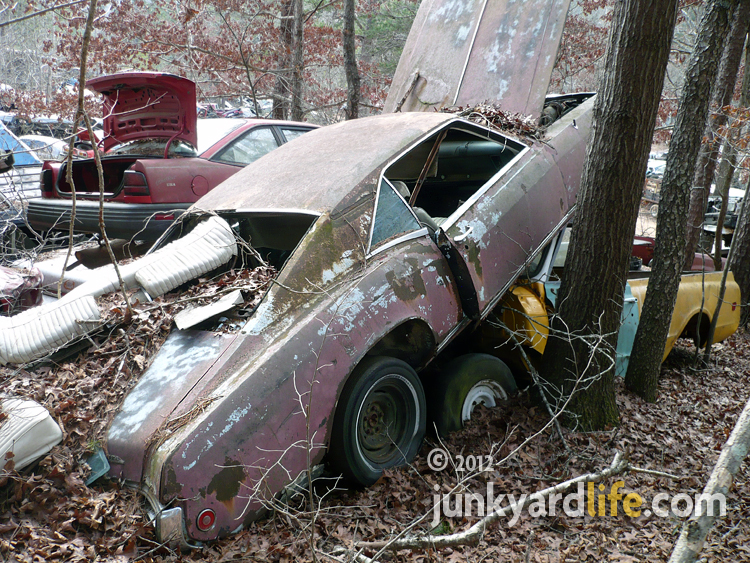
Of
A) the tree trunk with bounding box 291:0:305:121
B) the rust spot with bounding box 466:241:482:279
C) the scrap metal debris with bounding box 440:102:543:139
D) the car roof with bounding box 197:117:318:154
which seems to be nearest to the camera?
the rust spot with bounding box 466:241:482:279

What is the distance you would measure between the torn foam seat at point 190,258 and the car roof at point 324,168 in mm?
288

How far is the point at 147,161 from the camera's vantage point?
5.61 meters

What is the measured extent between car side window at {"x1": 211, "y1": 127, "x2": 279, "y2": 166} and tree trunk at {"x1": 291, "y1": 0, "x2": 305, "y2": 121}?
153 inches

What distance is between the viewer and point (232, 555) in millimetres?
2504

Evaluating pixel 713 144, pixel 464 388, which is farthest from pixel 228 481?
pixel 713 144

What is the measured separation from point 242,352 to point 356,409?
2.36 feet

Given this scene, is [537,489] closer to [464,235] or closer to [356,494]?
[356,494]

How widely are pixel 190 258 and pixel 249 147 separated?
3480mm

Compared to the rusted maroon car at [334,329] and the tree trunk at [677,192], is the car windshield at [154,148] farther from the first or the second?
the tree trunk at [677,192]

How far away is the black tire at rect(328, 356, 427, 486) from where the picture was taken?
3061 millimetres

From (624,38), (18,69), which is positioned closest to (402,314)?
(624,38)

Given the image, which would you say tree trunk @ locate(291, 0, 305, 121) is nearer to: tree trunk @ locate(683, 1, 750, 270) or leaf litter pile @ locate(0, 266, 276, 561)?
tree trunk @ locate(683, 1, 750, 270)

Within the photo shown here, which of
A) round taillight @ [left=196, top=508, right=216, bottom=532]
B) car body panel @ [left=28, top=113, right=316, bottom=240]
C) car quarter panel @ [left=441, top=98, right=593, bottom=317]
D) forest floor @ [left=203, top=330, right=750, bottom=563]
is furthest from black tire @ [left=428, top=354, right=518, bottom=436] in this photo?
car body panel @ [left=28, top=113, right=316, bottom=240]

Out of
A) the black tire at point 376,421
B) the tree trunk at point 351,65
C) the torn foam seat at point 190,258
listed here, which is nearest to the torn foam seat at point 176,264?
the torn foam seat at point 190,258
